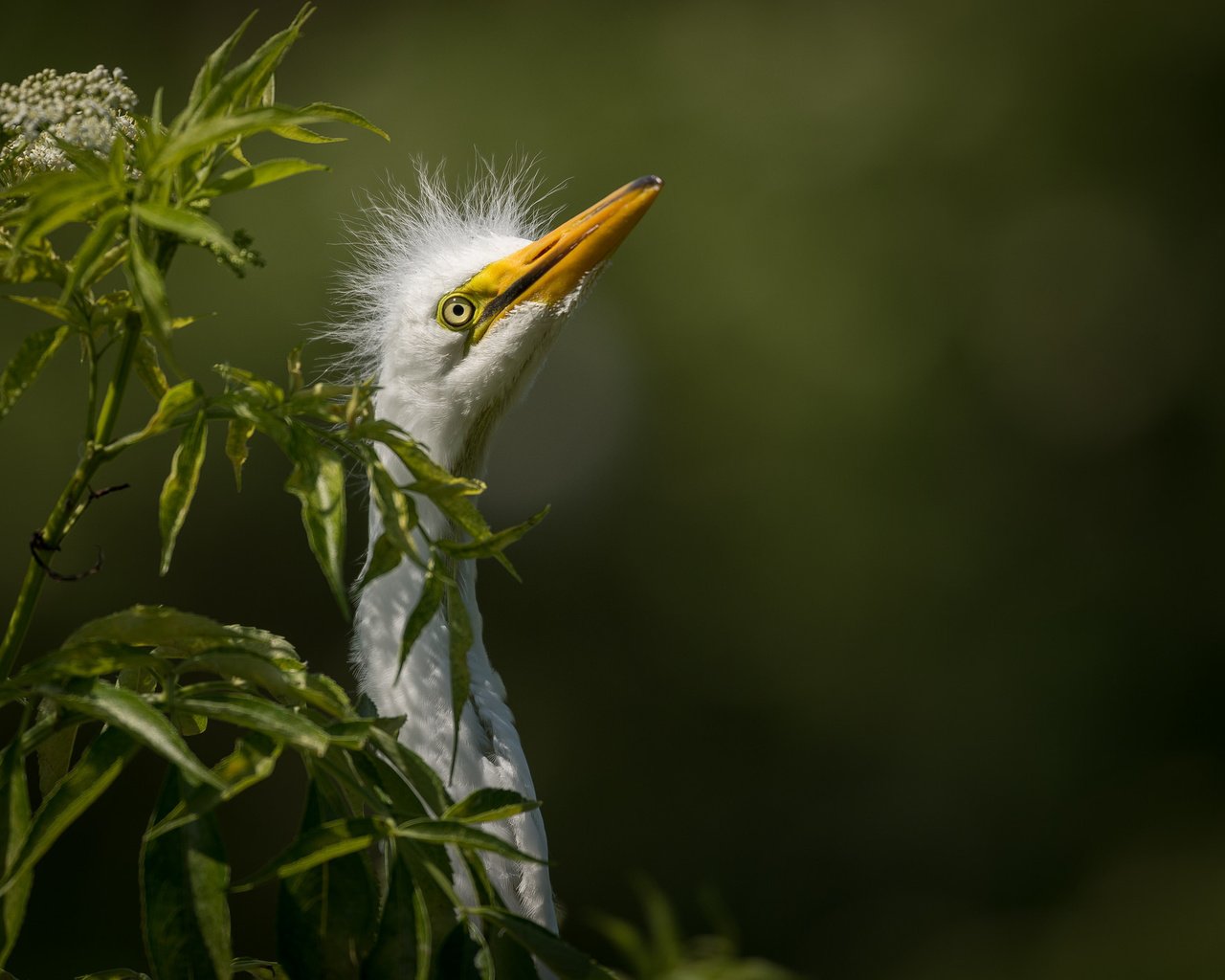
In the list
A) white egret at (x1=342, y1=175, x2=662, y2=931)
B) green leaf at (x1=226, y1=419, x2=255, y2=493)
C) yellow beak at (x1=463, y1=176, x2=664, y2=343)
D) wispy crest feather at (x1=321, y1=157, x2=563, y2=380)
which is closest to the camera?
green leaf at (x1=226, y1=419, x2=255, y2=493)

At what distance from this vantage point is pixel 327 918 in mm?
587

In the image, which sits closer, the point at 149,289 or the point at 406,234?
the point at 149,289

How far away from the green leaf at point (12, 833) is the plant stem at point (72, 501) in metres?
0.05

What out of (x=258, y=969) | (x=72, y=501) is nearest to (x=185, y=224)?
(x=72, y=501)

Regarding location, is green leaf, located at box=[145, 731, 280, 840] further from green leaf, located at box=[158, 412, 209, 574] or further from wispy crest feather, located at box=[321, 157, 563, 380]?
wispy crest feather, located at box=[321, 157, 563, 380]

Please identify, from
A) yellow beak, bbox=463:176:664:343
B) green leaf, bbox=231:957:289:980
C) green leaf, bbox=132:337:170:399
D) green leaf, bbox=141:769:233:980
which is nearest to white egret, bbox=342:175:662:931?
yellow beak, bbox=463:176:664:343

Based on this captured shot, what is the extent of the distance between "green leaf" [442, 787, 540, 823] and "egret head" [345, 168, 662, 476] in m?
0.98

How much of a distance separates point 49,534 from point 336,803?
7.5 inches

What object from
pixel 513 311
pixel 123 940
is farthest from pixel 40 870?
pixel 513 311

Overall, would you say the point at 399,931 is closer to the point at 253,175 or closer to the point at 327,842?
the point at 327,842

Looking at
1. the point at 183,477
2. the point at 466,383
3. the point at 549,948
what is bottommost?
the point at 549,948

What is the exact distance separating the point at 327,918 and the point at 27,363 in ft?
0.99

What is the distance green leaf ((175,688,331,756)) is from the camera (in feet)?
1.80

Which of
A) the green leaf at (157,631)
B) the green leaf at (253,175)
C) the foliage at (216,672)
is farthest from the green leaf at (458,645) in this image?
the green leaf at (253,175)
